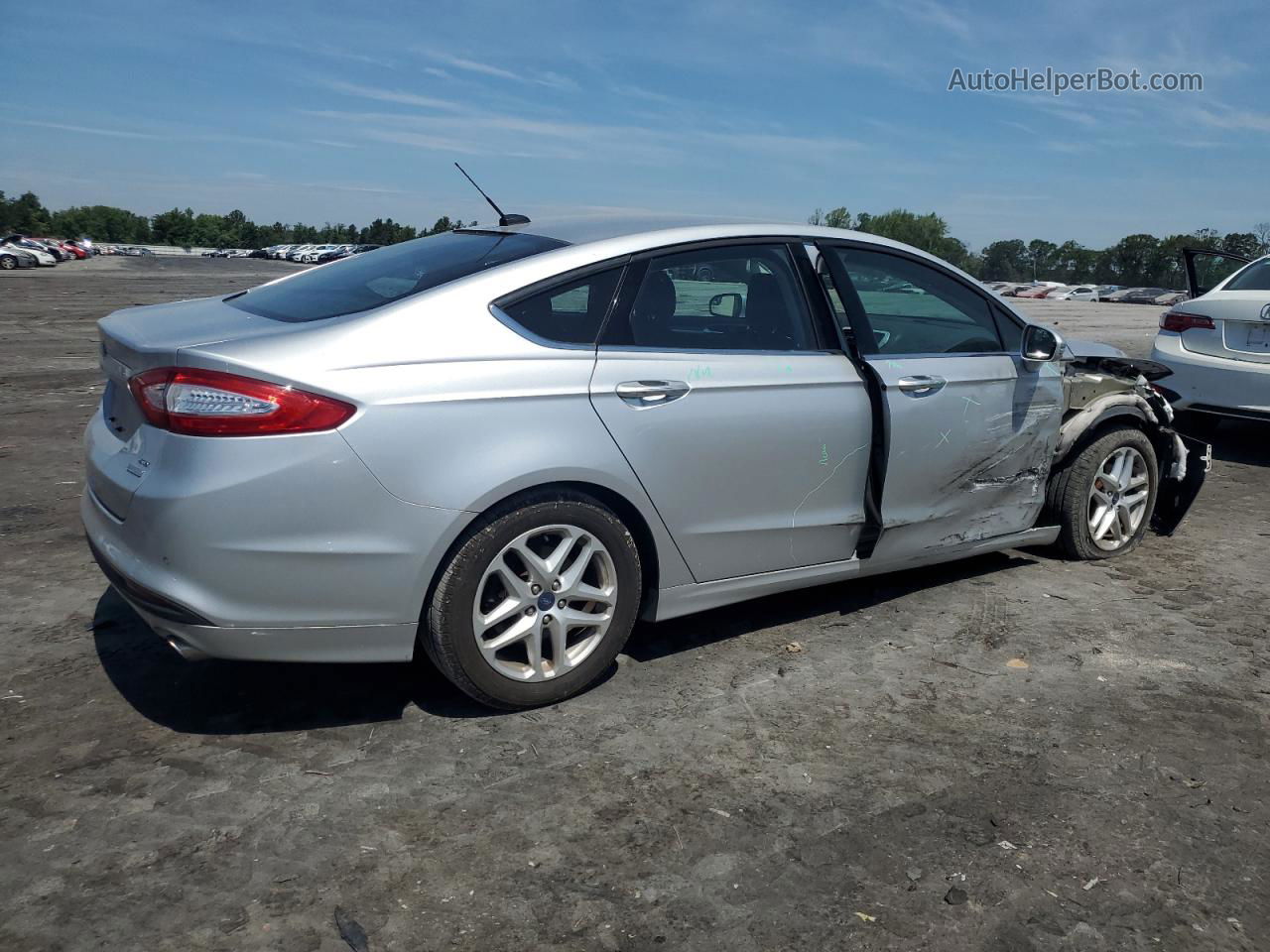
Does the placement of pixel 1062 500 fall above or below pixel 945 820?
above

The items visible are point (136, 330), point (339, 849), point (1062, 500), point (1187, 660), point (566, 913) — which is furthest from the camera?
Answer: point (1062, 500)

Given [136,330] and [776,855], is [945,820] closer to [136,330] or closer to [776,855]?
[776,855]

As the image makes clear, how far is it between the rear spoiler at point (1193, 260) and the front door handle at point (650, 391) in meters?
5.39

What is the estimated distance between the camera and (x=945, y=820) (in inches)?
118

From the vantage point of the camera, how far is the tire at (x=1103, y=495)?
5.21 meters

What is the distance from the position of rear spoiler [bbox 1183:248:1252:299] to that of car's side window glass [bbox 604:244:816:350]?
4682 mm

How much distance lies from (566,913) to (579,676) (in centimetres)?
115

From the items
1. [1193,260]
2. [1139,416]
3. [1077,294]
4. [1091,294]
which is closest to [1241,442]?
[1193,260]

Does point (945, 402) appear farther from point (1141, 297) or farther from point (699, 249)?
point (1141, 297)

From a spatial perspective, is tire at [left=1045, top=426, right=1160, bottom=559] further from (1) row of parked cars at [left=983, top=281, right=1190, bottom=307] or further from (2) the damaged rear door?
(1) row of parked cars at [left=983, top=281, right=1190, bottom=307]

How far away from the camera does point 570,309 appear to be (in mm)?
3609

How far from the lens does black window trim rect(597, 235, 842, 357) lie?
3.72 m

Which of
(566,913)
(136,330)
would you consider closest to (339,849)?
(566,913)

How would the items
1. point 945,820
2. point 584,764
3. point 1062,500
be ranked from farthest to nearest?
point 1062,500
point 584,764
point 945,820
